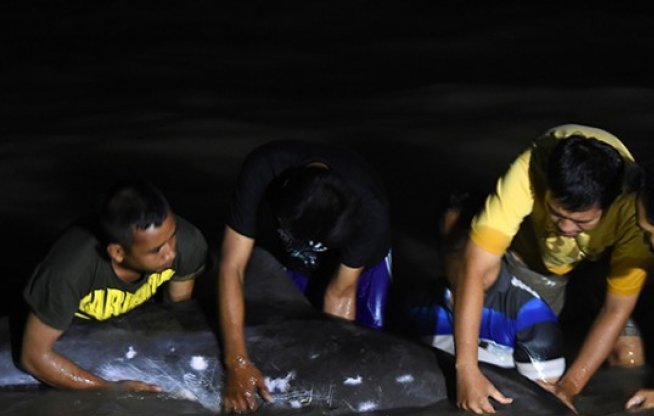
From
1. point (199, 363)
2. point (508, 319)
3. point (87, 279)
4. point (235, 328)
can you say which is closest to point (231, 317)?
point (235, 328)

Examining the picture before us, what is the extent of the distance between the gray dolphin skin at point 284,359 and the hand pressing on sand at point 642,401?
0.97ft

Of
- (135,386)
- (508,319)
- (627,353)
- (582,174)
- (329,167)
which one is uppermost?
(582,174)

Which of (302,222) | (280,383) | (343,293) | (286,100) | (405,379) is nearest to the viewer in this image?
(302,222)

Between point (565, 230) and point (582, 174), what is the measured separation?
23 cm

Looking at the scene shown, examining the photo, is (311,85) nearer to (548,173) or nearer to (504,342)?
(504,342)

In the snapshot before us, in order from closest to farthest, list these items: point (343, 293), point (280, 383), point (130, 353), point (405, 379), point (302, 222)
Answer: point (302, 222) < point (405, 379) < point (280, 383) < point (130, 353) < point (343, 293)

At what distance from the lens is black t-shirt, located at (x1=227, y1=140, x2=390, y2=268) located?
4.46m

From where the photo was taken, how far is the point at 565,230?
13.4 ft

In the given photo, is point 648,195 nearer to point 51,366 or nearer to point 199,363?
point 199,363

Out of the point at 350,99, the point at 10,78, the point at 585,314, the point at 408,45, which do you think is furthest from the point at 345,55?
the point at 585,314

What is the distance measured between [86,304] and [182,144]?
120 inches

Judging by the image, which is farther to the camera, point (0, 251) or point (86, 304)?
point (0, 251)

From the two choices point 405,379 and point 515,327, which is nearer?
point 405,379

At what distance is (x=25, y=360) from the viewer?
443 centimetres
